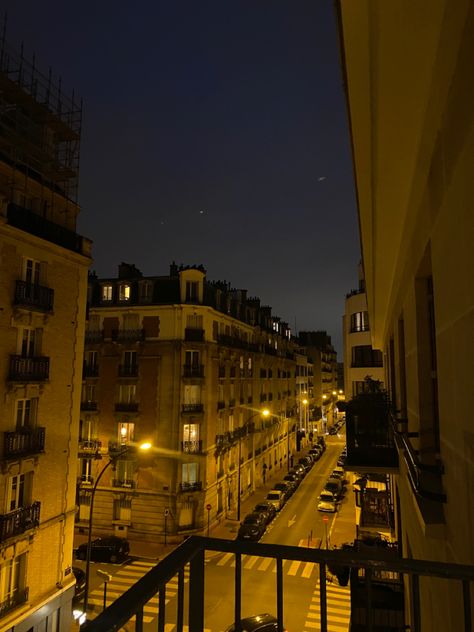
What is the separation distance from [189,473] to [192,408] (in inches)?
180

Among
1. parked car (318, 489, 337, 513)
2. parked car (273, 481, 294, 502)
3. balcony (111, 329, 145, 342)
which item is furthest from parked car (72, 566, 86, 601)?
parked car (273, 481, 294, 502)

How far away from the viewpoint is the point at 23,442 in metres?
16.5


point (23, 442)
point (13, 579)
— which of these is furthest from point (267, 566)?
point (23, 442)

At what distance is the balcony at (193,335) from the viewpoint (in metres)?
32.5

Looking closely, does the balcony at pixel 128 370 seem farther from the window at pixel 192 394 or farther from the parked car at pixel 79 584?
the parked car at pixel 79 584

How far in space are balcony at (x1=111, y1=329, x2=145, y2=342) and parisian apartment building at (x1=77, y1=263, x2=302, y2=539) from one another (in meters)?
0.07

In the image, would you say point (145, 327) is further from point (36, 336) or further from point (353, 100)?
point (353, 100)

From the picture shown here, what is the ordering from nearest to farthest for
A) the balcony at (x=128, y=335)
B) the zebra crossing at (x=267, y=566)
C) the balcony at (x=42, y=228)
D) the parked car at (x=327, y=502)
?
the balcony at (x=42, y=228) → the zebra crossing at (x=267, y=566) → the balcony at (x=128, y=335) → the parked car at (x=327, y=502)

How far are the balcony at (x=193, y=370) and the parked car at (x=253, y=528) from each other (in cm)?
1060

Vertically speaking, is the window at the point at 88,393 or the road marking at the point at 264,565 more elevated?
the window at the point at 88,393

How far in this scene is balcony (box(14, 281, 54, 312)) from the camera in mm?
16661

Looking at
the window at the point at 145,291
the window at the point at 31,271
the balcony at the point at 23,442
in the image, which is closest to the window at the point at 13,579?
the balcony at the point at 23,442

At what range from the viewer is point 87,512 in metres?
32.8

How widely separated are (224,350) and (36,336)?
20114 mm
